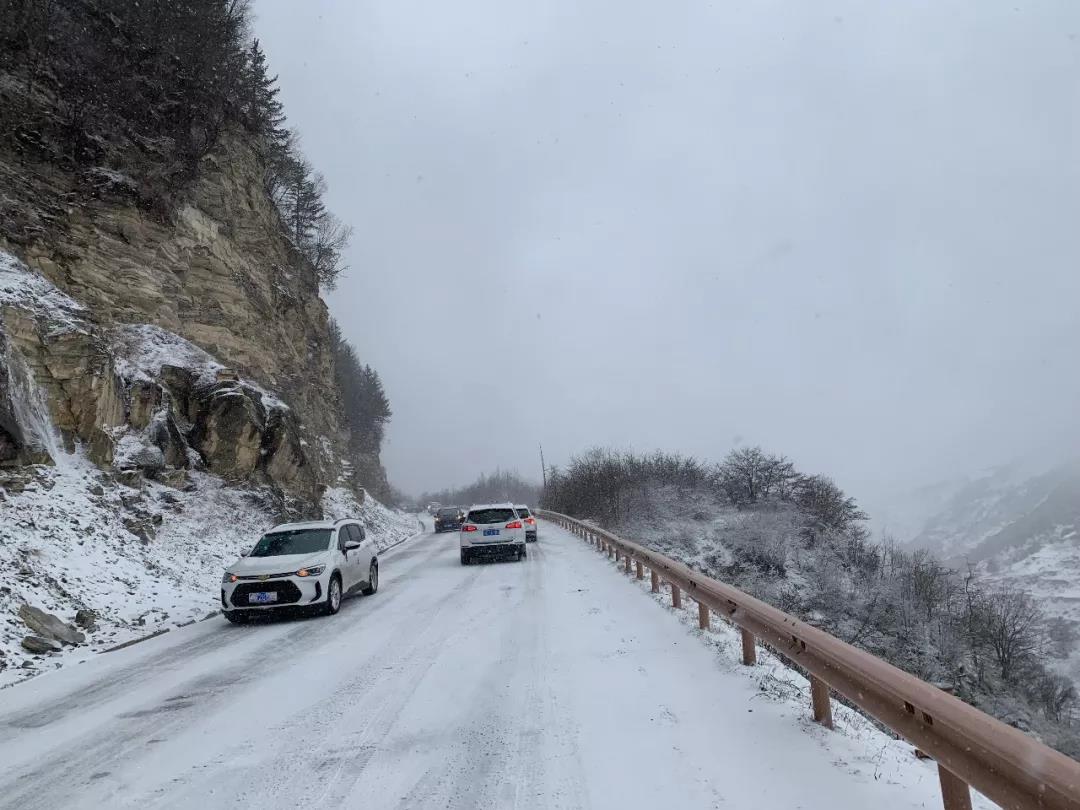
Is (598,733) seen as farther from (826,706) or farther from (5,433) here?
(5,433)

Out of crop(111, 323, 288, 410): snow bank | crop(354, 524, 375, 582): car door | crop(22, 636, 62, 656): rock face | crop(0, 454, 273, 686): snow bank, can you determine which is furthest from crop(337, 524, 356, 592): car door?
crop(111, 323, 288, 410): snow bank

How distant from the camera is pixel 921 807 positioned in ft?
11.4

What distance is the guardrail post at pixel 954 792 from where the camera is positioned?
3.07 meters

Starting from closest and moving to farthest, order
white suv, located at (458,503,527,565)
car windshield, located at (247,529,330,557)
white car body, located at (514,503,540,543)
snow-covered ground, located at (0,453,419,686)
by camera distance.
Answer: snow-covered ground, located at (0,453,419,686)
car windshield, located at (247,529,330,557)
white suv, located at (458,503,527,565)
white car body, located at (514,503,540,543)

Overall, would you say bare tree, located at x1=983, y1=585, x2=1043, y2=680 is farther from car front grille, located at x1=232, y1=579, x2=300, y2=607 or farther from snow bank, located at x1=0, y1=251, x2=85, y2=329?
snow bank, located at x1=0, y1=251, x2=85, y2=329

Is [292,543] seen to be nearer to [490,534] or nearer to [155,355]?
[490,534]

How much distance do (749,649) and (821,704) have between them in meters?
1.71

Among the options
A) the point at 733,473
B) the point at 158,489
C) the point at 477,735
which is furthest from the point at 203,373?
the point at 733,473

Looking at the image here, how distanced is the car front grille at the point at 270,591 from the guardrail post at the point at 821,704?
774 centimetres

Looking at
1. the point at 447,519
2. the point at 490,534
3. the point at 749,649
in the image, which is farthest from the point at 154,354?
the point at 447,519

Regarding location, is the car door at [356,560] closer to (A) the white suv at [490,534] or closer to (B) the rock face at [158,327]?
(A) the white suv at [490,534]

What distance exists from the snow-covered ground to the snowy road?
43.7 inches

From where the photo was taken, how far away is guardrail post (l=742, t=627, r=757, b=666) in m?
6.56

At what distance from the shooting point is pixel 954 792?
3111mm
